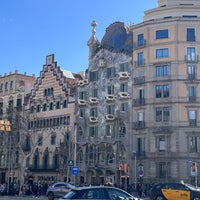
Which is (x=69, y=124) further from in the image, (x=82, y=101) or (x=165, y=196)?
(x=165, y=196)

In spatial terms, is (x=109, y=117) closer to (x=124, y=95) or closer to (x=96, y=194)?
(x=124, y=95)

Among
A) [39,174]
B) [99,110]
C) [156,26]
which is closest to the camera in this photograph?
[156,26]

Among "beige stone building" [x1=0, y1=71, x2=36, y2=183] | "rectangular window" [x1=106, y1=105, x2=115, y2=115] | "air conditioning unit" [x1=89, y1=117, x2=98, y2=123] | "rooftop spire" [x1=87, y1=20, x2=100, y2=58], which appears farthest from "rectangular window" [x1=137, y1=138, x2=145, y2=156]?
"beige stone building" [x1=0, y1=71, x2=36, y2=183]

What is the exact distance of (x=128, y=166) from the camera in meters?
50.4

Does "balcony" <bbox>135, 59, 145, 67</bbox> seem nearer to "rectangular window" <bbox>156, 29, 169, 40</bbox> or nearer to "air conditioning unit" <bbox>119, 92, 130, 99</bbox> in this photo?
"rectangular window" <bbox>156, 29, 169, 40</bbox>

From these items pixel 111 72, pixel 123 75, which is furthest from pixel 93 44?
pixel 123 75

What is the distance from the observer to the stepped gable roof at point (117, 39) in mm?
57162

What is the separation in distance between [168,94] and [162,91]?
852mm

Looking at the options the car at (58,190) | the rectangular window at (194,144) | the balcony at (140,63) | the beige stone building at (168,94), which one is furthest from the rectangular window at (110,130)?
the car at (58,190)

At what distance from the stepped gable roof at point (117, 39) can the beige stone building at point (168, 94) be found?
12.2ft

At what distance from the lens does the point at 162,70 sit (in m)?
50.9

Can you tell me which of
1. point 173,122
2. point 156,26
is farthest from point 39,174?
point 156,26

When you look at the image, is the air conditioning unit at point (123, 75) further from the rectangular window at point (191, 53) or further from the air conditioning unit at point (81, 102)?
the rectangular window at point (191, 53)

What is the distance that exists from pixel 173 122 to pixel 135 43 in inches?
480
